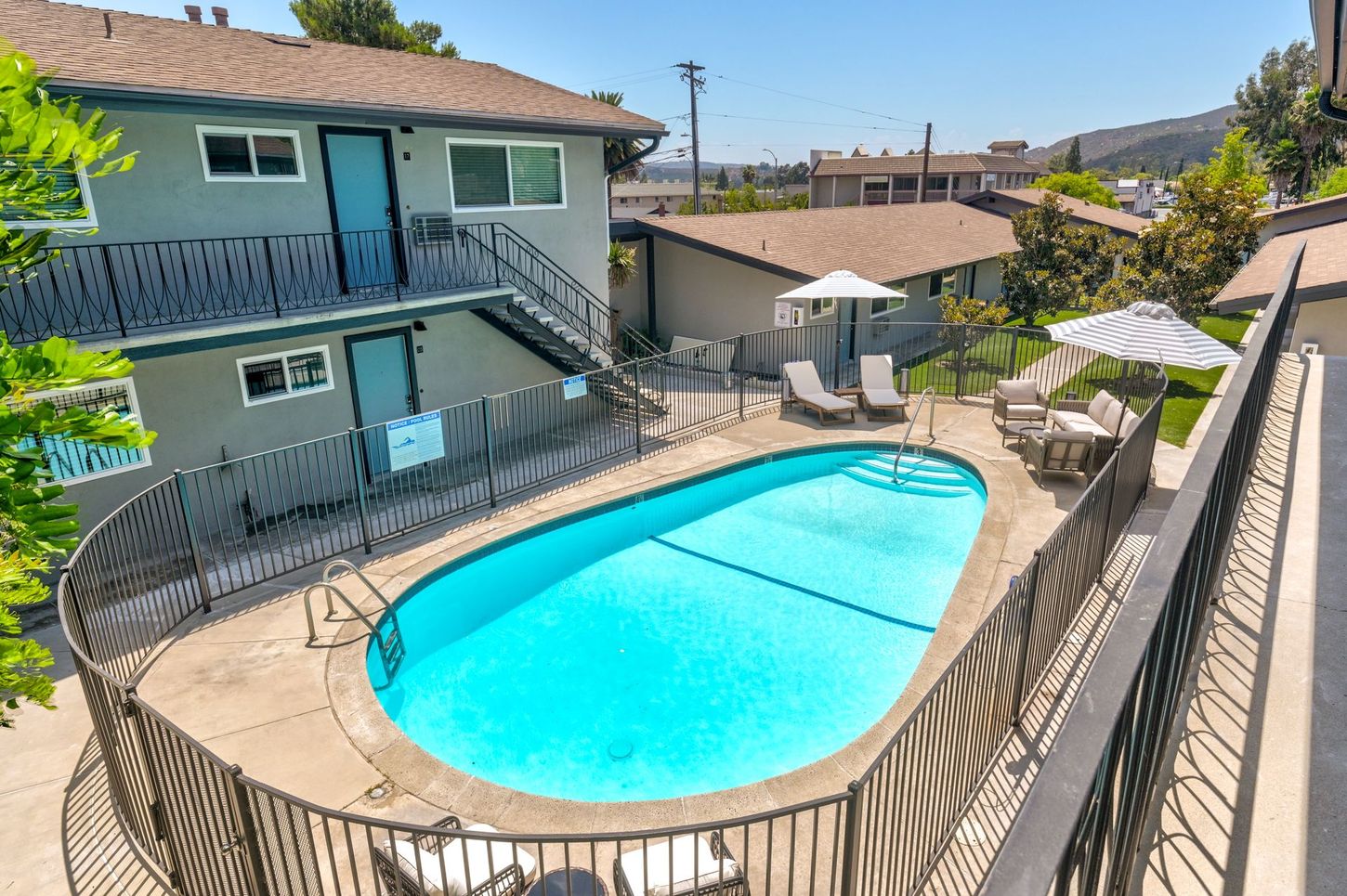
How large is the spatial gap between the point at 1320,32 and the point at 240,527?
1372cm

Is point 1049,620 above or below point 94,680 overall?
below

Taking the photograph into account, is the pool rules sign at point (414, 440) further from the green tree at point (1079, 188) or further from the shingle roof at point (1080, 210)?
the green tree at point (1079, 188)

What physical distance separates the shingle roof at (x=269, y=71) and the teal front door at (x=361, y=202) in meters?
0.87

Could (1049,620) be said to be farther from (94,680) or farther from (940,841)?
(94,680)

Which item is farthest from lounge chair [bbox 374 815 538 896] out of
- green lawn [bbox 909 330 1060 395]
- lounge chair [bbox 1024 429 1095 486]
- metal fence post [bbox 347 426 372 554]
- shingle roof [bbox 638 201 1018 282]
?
shingle roof [bbox 638 201 1018 282]

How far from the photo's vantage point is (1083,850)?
1964 millimetres

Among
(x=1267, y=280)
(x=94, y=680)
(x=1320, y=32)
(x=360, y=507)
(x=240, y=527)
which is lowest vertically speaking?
(x=240, y=527)

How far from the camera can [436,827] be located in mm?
4680

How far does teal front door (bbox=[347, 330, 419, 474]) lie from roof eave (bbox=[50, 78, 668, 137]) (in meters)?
3.69

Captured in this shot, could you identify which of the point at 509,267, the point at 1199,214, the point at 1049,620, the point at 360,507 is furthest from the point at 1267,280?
the point at 360,507

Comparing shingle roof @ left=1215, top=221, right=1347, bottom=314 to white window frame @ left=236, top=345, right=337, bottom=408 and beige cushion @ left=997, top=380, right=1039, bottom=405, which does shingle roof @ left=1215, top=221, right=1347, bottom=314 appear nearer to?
beige cushion @ left=997, top=380, right=1039, bottom=405

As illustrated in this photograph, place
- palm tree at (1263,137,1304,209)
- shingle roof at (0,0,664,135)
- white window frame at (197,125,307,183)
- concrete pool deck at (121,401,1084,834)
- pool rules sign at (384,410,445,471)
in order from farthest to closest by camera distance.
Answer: palm tree at (1263,137,1304,209)
white window frame at (197,125,307,183)
pool rules sign at (384,410,445,471)
shingle roof at (0,0,664,135)
concrete pool deck at (121,401,1084,834)

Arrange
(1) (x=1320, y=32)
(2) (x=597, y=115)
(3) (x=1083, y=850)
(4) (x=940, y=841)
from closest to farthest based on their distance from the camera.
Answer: (3) (x=1083, y=850), (1) (x=1320, y=32), (4) (x=940, y=841), (2) (x=597, y=115)

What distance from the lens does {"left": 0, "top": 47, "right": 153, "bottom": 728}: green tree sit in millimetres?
3047
